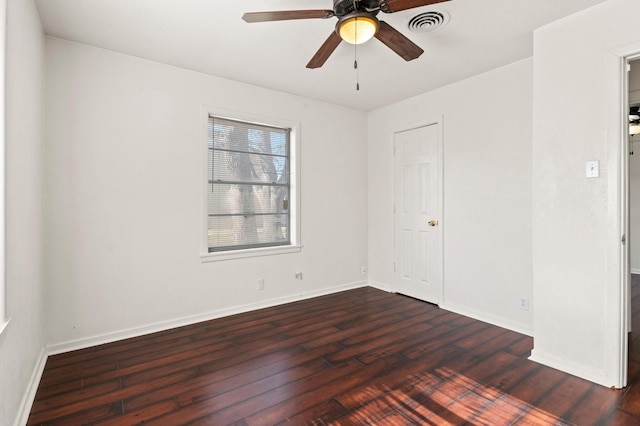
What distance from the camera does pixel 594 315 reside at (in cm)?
235

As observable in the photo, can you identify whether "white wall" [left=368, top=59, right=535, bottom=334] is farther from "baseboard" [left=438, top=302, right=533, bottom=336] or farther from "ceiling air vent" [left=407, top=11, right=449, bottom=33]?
"ceiling air vent" [left=407, top=11, right=449, bottom=33]

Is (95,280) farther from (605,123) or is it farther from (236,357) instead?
(605,123)

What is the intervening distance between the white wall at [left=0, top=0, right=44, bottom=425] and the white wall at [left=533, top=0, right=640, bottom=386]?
3.42 meters

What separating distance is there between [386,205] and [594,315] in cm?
269

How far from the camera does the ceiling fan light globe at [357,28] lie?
191cm

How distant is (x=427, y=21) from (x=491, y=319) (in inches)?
113

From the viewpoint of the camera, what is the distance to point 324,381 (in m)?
2.34

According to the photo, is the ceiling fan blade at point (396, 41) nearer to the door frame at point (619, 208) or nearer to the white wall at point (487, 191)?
the door frame at point (619, 208)

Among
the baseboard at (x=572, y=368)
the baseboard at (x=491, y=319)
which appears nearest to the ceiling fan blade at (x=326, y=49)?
the baseboard at (x=572, y=368)

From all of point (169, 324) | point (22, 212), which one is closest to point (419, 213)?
point (169, 324)

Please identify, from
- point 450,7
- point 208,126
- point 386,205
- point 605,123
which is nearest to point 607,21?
point 605,123

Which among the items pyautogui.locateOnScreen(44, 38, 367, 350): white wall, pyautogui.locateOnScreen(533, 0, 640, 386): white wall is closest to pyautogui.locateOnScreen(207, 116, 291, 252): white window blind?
pyautogui.locateOnScreen(44, 38, 367, 350): white wall

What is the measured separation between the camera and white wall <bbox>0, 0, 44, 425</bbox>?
5.67 feet

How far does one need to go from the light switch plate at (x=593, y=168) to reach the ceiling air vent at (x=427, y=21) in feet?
4.80
